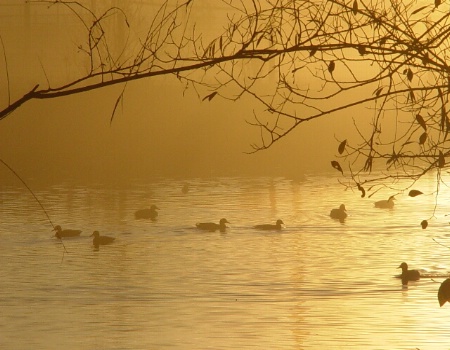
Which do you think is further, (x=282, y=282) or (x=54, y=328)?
(x=282, y=282)

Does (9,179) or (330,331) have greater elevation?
(9,179)

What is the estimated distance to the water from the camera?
39.4 ft

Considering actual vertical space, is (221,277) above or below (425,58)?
below

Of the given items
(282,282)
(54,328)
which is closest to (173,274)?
(282,282)

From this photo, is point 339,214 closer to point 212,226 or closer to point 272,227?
point 272,227

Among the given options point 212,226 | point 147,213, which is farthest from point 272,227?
point 147,213

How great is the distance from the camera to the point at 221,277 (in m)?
16.1

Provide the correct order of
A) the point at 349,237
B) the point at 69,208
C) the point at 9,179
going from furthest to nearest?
the point at 9,179 → the point at 69,208 → the point at 349,237

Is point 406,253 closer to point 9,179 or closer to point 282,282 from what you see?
point 282,282

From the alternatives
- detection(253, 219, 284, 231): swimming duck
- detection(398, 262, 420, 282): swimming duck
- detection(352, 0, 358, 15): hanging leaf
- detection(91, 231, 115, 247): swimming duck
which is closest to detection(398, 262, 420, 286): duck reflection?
detection(398, 262, 420, 282): swimming duck

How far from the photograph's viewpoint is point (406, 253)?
1867cm

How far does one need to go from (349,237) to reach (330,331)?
8714 millimetres

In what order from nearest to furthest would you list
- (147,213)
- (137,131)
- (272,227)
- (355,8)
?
1. (355,8)
2. (272,227)
3. (147,213)
4. (137,131)

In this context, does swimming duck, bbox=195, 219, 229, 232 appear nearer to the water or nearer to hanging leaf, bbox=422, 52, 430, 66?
the water
